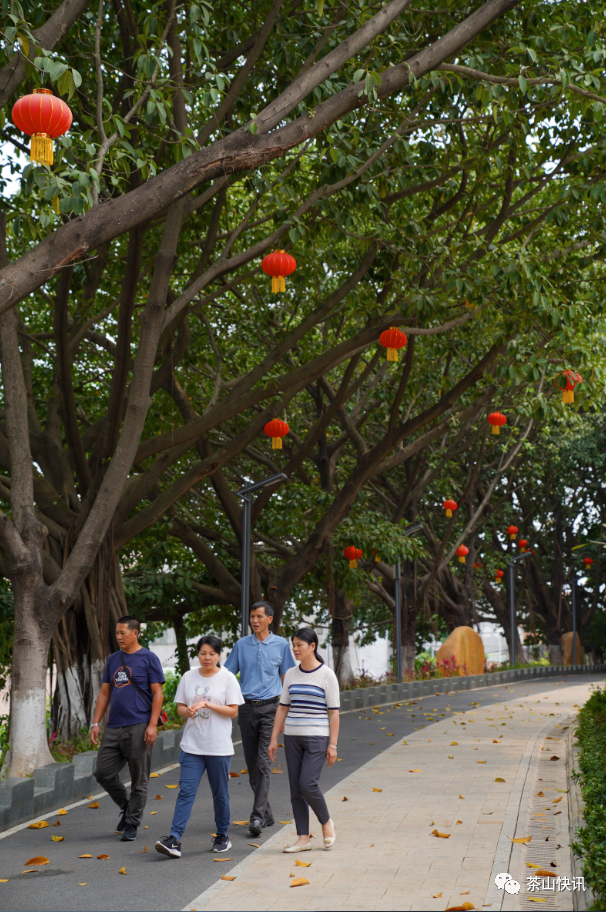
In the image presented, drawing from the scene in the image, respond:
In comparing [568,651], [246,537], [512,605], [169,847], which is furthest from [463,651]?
[169,847]

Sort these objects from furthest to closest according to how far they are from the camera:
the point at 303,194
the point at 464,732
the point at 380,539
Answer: the point at 380,539, the point at 464,732, the point at 303,194

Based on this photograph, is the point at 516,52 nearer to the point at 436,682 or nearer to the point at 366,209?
the point at 366,209

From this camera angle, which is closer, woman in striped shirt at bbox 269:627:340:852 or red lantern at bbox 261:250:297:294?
woman in striped shirt at bbox 269:627:340:852

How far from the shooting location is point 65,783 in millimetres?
8047

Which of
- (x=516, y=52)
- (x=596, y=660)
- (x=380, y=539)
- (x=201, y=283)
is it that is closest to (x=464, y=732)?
(x=380, y=539)

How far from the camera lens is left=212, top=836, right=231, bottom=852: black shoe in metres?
6.17

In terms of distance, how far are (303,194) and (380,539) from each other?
6.63 m

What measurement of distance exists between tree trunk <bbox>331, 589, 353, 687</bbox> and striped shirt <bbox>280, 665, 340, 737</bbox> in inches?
546

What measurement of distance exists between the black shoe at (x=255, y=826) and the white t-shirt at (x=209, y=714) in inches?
30.4

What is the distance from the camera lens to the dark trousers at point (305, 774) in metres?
5.94

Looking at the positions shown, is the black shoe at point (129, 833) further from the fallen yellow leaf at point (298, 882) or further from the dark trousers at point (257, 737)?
the fallen yellow leaf at point (298, 882)

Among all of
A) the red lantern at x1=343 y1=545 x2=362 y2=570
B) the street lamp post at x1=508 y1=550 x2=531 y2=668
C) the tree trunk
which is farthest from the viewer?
the street lamp post at x1=508 y1=550 x2=531 y2=668

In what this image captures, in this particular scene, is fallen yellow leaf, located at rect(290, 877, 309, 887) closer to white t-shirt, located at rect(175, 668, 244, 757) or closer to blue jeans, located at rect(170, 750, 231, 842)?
→ blue jeans, located at rect(170, 750, 231, 842)

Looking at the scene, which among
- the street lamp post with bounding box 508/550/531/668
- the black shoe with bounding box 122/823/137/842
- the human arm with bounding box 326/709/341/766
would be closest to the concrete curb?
the black shoe with bounding box 122/823/137/842
